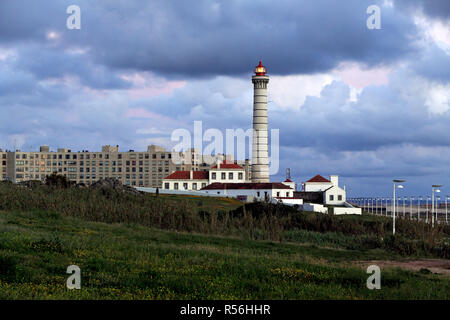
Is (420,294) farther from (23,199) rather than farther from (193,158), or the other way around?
(193,158)

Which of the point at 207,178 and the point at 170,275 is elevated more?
the point at 207,178

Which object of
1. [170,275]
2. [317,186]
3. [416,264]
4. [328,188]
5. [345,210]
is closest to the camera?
[170,275]

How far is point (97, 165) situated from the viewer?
183 m

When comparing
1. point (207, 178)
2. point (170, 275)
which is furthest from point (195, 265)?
point (207, 178)

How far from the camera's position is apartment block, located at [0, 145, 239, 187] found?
595 ft

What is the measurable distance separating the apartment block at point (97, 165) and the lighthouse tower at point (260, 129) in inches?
3431

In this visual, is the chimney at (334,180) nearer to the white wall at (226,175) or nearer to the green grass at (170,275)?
the white wall at (226,175)

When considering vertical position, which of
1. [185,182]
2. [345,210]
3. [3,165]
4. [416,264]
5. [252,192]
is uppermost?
[3,165]

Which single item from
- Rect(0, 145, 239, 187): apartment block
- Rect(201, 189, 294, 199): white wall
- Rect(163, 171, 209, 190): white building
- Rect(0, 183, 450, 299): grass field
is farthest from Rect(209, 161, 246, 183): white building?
Rect(0, 145, 239, 187): apartment block

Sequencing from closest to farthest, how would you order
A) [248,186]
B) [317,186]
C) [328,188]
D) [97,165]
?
[248,186] < [328,188] < [317,186] < [97,165]

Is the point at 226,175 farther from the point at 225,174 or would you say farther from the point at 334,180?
the point at 334,180

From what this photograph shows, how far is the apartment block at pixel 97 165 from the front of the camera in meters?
181

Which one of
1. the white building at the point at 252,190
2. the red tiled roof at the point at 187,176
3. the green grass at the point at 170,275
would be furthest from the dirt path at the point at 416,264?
the red tiled roof at the point at 187,176

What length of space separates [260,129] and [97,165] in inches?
4044
